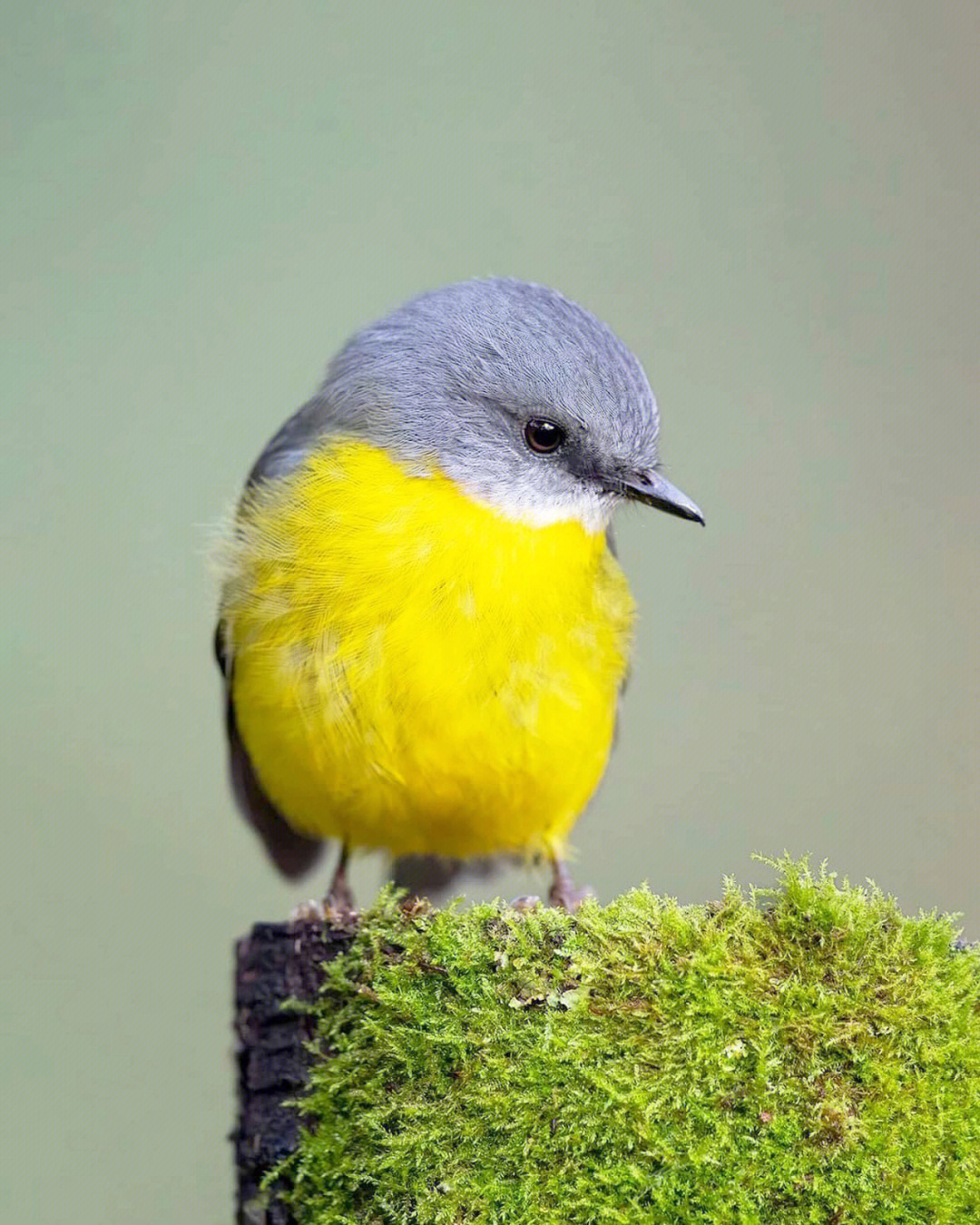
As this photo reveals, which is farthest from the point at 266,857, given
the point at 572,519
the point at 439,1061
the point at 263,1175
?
the point at 439,1061

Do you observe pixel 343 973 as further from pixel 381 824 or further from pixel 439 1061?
pixel 381 824

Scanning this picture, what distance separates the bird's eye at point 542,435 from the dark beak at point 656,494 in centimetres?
21

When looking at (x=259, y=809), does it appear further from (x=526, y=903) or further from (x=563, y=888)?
(x=526, y=903)

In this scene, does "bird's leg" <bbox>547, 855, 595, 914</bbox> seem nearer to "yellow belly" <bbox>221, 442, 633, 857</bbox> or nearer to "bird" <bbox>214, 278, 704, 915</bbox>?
"bird" <bbox>214, 278, 704, 915</bbox>

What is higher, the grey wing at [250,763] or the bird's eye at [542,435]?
the bird's eye at [542,435]

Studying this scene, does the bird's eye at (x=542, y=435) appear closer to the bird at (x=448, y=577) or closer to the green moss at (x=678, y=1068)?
the bird at (x=448, y=577)

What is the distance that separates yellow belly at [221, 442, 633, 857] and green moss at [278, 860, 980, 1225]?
1162mm

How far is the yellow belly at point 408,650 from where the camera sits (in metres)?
3.75

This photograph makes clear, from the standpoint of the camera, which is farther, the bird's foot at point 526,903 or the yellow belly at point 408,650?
the yellow belly at point 408,650

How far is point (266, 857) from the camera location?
16.3 ft

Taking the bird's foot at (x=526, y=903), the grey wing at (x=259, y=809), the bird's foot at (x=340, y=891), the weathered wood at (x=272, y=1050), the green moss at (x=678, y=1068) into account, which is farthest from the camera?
the bird's foot at (x=340, y=891)

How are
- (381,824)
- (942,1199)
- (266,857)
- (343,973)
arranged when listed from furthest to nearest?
(266,857) < (381,824) < (343,973) < (942,1199)

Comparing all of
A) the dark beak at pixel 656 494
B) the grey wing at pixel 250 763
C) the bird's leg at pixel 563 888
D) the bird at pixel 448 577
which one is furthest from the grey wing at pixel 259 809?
the dark beak at pixel 656 494

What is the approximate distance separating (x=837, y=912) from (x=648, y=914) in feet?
1.06
